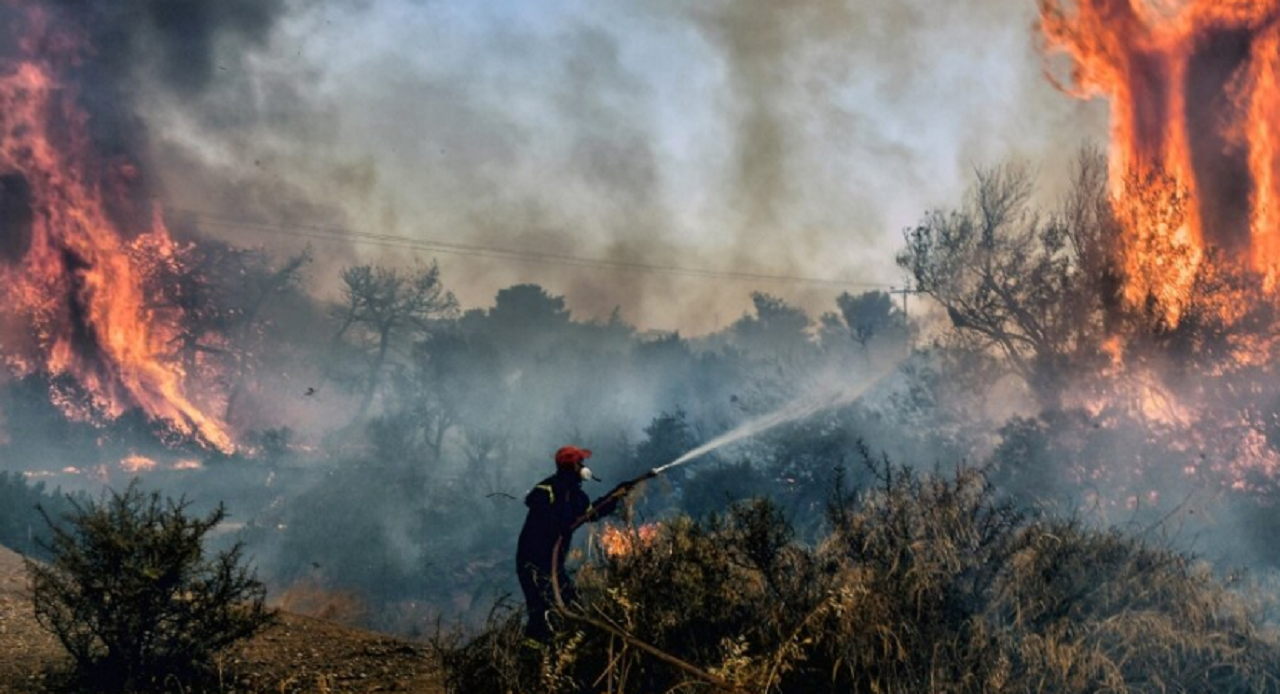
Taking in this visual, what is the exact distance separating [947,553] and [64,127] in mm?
41421

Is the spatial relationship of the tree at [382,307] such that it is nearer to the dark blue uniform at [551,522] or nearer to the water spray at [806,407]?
the water spray at [806,407]

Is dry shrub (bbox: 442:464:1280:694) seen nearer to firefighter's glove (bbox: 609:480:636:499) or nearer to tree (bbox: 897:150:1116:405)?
firefighter's glove (bbox: 609:480:636:499)

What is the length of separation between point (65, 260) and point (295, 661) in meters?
35.1

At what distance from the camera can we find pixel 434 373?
4803 centimetres

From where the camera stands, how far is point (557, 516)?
789 cm

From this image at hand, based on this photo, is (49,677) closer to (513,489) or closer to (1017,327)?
(1017,327)

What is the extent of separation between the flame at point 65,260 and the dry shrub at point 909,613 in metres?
36.8

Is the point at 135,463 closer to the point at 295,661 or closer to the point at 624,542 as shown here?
the point at 295,661

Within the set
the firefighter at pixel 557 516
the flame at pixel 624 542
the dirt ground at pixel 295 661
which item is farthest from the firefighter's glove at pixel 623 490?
the dirt ground at pixel 295 661

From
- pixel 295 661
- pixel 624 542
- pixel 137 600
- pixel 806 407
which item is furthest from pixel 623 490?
pixel 806 407

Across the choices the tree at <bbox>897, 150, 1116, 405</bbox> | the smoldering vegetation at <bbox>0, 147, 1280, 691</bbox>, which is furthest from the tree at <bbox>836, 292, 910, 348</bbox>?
the tree at <bbox>897, 150, 1116, 405</bbox>

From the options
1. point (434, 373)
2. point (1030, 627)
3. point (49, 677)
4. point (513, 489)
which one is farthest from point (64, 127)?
point (1030, 627)

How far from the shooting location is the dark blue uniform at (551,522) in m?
7.68

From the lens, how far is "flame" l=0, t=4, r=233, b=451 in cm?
3356
